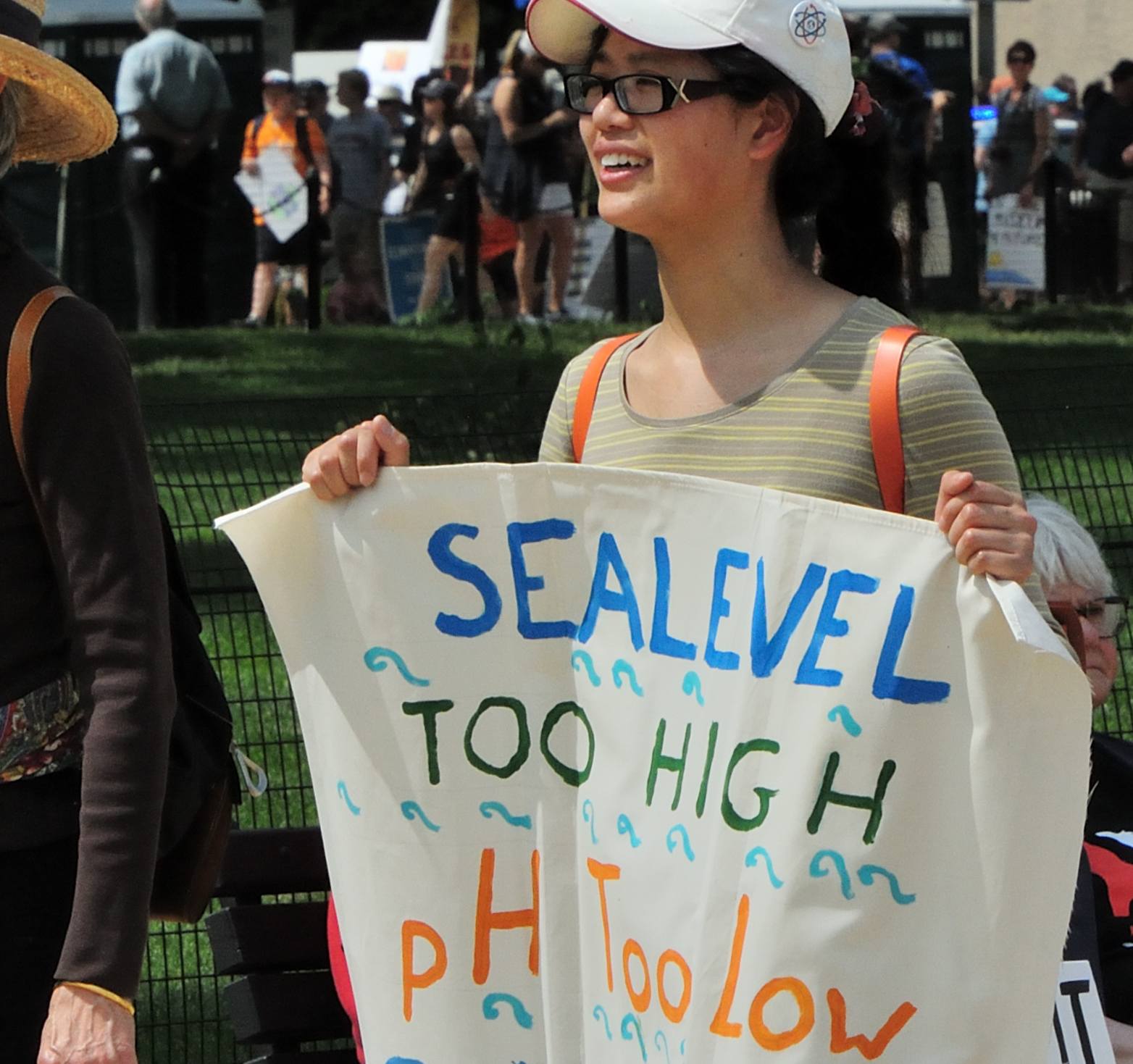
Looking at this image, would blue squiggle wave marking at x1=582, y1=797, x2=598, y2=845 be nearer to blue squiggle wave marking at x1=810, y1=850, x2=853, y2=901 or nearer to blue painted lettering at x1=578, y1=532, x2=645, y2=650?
blue painted lettering at x1=578, y1=532, x2=645, y2=650

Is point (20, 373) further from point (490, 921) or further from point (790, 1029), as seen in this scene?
point (790, 1029)

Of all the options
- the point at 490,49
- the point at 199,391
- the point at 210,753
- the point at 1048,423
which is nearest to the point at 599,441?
the point at 210,753

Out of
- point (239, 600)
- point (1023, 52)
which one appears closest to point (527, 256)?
point (1023, 52)

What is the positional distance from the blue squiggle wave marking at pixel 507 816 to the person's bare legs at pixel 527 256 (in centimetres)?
1303

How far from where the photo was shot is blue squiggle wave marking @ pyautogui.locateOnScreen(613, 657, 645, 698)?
2.60 meters

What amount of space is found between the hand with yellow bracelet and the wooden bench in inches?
64.0

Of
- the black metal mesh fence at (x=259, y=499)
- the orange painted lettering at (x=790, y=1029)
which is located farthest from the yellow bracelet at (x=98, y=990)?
the black metal mesh fence at (x=259, y=499)

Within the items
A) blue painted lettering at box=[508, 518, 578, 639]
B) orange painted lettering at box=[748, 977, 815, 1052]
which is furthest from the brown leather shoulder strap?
orange painted lettering at box=[748, 977, 815, 1052]

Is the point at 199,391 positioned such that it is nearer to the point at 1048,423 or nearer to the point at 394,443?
the point at 1048,423

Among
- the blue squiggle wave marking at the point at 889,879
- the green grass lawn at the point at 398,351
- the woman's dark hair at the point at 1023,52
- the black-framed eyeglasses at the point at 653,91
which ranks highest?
the woman's dark hair at the point at 1023,52

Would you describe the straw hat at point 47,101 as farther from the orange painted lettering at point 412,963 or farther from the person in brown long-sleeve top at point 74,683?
the orange painted lettering at point 412,963

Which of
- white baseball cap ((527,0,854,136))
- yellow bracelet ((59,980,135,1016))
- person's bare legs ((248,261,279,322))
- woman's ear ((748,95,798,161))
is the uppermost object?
white baseball cap ((527,0,854,136))

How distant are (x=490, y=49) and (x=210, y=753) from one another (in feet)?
70.4

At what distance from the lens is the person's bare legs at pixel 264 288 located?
53.5 feet
